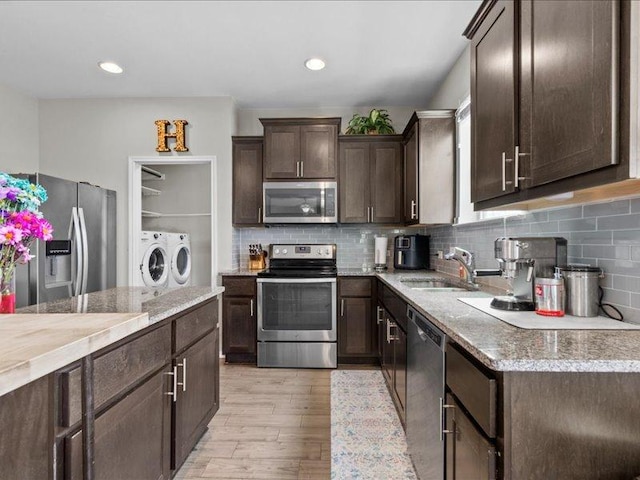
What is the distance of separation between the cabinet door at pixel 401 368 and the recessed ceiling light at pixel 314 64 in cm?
221

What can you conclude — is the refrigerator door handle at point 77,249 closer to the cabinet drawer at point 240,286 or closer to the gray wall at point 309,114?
the cabinet drawer at point 240,286

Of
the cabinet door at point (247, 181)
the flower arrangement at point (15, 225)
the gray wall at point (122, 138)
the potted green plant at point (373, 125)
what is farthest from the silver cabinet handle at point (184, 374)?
the potted green plant at point (373, 125)

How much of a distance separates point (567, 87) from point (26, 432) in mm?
1680

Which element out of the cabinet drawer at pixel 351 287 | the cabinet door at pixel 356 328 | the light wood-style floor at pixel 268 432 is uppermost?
the cabinet drawer at pixel 351 287

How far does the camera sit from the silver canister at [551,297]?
4.37ft

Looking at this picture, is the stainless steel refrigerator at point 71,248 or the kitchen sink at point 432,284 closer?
the kitchen sink at point 432,284

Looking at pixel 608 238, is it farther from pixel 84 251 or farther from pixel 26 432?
pixel 84 251

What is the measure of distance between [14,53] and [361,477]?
4.00 meters

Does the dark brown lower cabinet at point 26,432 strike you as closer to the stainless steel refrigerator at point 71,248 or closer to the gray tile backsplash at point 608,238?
the gray tile backsplash at point 608,238

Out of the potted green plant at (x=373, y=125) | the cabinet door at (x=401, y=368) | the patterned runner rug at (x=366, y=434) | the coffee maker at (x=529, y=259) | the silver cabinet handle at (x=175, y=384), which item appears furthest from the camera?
the potted green plant at (x=373, y=125)

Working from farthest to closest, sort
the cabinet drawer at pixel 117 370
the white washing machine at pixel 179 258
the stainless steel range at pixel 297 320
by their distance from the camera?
the white washing machine at pixel 179 258
the stainless steel range at pixel 297 320
the cabinet drawer at pixel 117 370

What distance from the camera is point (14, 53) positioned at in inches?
112

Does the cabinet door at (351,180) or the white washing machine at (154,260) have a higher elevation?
the cabinet door at (351,180)

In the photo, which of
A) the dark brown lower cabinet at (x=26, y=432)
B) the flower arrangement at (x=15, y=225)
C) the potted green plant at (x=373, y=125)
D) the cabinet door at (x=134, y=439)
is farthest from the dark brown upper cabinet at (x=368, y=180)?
the dark brown lower cabinet at (x=26, y=432)
